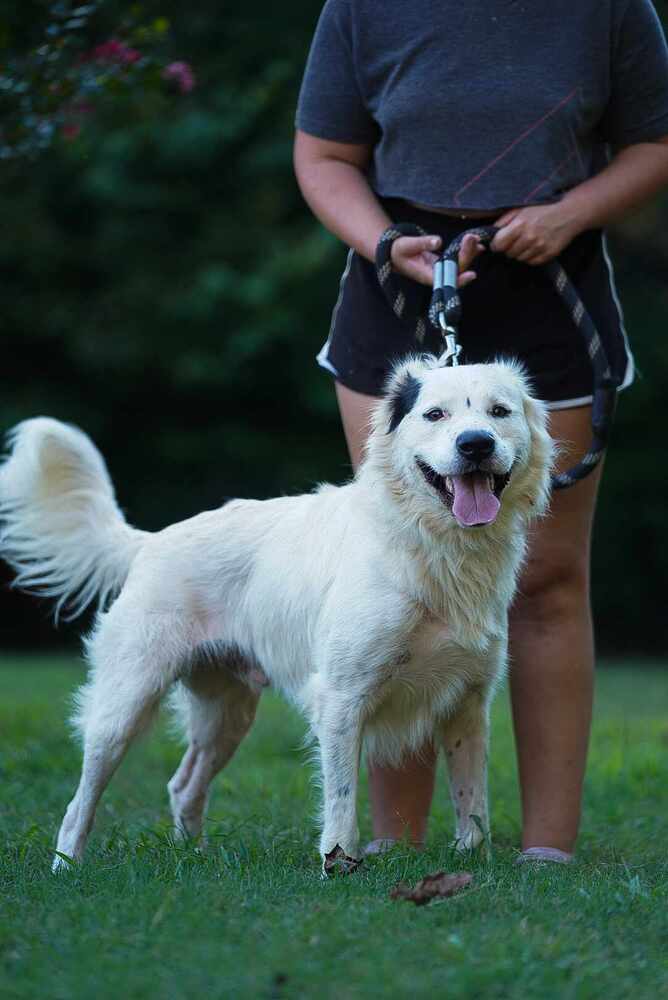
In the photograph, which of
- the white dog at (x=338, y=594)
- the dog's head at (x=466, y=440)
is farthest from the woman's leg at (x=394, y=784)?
the dog's head at (x=466, y=440)

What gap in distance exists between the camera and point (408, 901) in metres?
3.29

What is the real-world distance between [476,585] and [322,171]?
4.92 feet

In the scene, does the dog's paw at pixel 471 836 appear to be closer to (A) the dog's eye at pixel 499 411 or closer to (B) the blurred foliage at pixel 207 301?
(A) the dog's eye at pixel 499 411

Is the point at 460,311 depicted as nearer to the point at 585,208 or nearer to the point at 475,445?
the point at 585,208

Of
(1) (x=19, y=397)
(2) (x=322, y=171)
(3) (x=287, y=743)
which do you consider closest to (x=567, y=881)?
(2) (x=322, y=171)

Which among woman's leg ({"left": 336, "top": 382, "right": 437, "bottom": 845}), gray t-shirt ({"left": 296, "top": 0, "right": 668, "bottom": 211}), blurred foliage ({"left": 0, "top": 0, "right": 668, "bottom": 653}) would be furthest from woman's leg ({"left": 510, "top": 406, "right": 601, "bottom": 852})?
blurred foliage ({"left": 0, "top": 0, "right": 668, "bottom": 653})

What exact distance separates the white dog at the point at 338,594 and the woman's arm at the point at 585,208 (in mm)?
394

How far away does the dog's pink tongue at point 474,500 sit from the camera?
3.86 m

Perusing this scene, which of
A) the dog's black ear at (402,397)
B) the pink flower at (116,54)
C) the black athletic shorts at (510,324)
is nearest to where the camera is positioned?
the dog's black ear at (402,397)

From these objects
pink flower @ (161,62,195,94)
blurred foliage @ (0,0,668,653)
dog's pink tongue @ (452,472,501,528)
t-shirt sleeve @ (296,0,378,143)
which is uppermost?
t-shirt sleeve @ (296,0,378,143)

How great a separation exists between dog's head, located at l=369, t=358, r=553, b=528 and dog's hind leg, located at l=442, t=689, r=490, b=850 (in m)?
0.64

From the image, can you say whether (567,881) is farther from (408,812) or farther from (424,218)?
(424,218)

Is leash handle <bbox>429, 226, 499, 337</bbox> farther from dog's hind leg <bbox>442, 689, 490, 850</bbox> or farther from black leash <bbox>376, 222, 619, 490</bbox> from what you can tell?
dog's hind leg <bbox>442, 689, 490, 850</bbox>

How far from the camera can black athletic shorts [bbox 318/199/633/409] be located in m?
4.39
